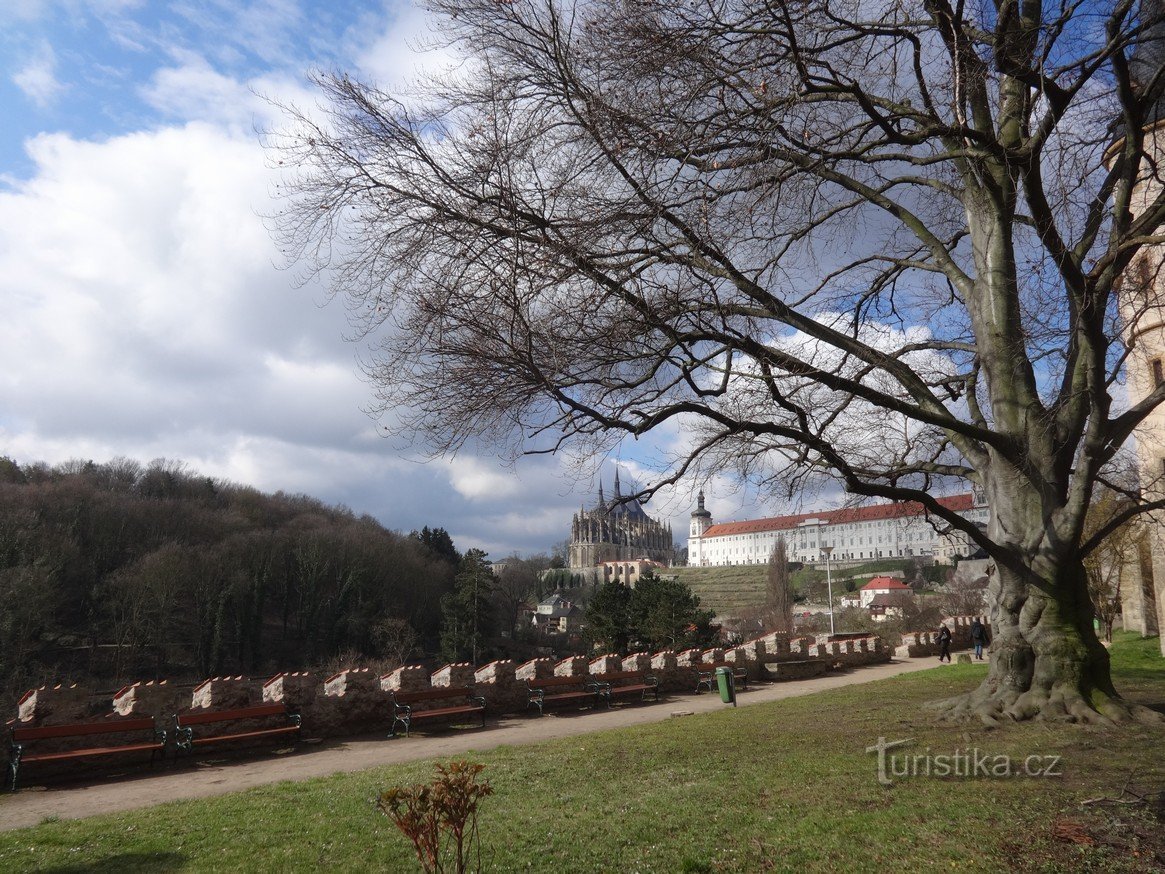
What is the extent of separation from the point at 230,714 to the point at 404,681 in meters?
3.18

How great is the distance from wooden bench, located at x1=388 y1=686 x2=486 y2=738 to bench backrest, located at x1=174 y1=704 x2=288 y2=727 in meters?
1.93

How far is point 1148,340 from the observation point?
22.5 meters

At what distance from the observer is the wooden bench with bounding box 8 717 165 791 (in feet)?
28.3

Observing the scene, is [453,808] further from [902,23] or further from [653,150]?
[902,23]

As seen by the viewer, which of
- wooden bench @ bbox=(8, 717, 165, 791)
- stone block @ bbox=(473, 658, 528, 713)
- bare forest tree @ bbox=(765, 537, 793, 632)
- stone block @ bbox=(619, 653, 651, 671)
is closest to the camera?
wooden bench @ bbox=(8, 717, 165, 791)

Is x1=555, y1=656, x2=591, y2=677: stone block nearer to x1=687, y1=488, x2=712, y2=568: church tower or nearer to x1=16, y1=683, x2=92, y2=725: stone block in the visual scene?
x1=16, y1=683, x2=92, y2=725: stone block

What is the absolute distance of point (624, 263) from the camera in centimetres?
757

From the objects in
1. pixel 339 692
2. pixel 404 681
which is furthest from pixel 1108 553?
pixel 339 692

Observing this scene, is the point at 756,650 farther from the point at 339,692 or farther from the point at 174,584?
the point at 174,584

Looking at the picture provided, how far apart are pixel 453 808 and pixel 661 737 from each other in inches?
274

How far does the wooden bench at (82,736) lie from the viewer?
8.62 metres

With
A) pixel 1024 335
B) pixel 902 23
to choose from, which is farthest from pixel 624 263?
pixel 1024 335

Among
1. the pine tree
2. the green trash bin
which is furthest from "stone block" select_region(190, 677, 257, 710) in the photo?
the pine tree

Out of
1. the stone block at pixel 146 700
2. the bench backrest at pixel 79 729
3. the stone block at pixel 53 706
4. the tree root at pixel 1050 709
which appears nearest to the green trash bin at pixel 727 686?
the tree root at pixel 1050 709
